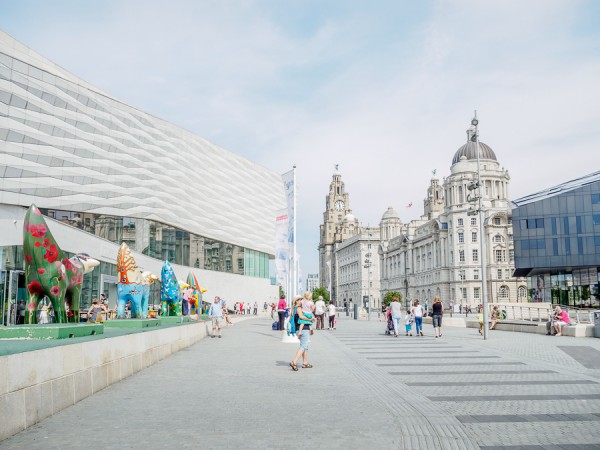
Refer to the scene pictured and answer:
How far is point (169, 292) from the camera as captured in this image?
22.2 meters

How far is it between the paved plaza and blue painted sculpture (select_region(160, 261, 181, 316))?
8169 millimetres

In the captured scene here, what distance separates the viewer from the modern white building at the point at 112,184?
35.8 m

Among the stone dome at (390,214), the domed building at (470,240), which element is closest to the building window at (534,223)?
the domed building at (470,240)

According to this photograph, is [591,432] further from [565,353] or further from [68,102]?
[68,102]

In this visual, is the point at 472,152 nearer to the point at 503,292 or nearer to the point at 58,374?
the point at 503,292

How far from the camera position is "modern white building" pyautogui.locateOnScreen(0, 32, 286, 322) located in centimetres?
3578

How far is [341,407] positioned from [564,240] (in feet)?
204

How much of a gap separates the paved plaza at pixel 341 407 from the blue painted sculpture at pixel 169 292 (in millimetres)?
8169

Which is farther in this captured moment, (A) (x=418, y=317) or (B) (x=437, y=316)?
(A) (x=418, y=317)

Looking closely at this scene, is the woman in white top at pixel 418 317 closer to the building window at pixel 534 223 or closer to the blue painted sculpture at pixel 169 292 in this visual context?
the blue painted sculpture at pixel 169 292

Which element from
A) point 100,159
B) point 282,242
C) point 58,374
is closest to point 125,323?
point 58,374

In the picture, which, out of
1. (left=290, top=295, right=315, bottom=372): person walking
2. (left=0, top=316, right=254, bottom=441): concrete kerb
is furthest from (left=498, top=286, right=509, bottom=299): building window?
(left=0, top=316, right=254, bottom=441): concrete kerb

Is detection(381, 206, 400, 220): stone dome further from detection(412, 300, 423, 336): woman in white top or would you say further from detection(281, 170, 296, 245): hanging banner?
detection(281, 170, 296, 245): hanging banner

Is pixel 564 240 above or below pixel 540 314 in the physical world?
above
